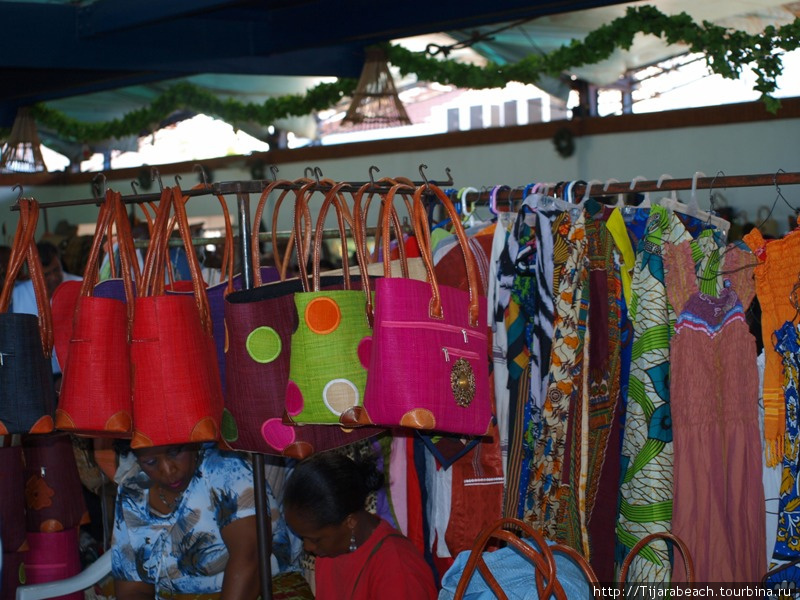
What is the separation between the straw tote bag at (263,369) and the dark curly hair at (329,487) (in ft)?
2.09

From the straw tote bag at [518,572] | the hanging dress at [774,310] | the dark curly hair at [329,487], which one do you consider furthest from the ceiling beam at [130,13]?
the straw tote bag at [518,572]

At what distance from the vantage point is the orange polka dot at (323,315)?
1979 mm

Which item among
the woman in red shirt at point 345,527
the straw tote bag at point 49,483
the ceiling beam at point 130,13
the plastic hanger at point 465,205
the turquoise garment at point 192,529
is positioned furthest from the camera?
the ceiling beam at point 130,13

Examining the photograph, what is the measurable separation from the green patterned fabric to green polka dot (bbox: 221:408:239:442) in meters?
0.17

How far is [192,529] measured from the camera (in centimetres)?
289

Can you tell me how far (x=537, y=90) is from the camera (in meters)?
8.27

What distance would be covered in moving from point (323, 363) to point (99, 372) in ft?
1.72

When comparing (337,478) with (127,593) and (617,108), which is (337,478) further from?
(617,108)

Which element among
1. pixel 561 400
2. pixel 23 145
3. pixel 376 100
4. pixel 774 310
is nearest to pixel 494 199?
pixel 561 400

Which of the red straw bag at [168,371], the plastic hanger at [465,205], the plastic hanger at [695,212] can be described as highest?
the plastic hanger at [465,205]

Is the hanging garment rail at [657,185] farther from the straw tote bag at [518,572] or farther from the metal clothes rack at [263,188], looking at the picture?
the straw tote bag at [518,572]

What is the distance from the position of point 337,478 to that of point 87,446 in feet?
4.62

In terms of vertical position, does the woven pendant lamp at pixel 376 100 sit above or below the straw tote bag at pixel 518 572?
above

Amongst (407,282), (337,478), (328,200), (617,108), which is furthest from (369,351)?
(617,108)
